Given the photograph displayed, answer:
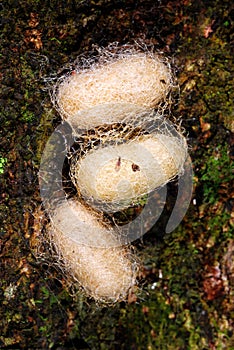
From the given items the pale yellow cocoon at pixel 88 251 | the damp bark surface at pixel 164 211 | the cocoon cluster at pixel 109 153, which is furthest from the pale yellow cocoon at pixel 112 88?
the pale yellow cocoon at pixel 88 251

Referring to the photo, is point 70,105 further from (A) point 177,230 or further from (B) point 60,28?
(A) point 177,230

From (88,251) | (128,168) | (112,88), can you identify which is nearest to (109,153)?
(128,168)

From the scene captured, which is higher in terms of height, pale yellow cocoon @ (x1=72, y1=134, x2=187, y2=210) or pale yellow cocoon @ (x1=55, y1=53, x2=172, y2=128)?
pale yellow cocoon @ (x1=55, y1=53, x2=172, y2=128)

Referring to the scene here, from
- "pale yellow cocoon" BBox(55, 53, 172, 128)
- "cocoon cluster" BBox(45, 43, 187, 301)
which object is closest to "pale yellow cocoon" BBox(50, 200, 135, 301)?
"cocoon cluster" BBox(45, 43, 187, 301)

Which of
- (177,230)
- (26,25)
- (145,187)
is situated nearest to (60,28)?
(26,25)

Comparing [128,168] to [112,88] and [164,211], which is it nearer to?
[112,88]

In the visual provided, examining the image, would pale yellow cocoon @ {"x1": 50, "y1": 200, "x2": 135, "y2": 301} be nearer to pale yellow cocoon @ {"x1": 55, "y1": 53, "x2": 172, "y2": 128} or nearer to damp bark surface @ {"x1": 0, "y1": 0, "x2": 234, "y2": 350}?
damp bark surface @ {"x1": 0, "y1": 0, "x2": 234, "y2": 350}
